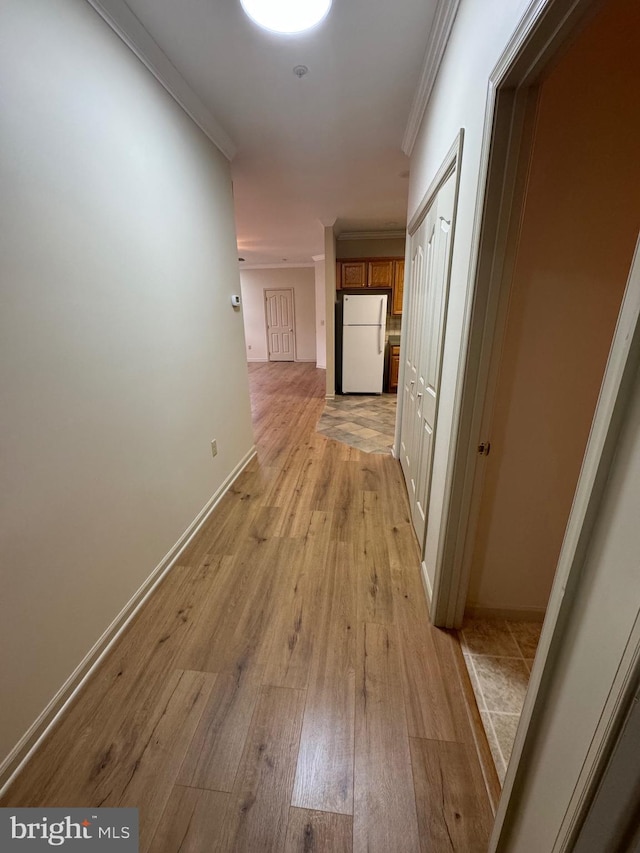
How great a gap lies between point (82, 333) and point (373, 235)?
→ 16.8 ft

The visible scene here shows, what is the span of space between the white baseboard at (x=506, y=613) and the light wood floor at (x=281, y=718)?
8.6 inches

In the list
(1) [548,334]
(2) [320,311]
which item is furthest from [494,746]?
(2) [320,311]

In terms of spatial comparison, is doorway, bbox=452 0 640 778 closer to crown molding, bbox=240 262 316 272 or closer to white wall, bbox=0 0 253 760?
white wall, bbox=0 0 253 760

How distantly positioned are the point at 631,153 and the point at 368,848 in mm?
2222

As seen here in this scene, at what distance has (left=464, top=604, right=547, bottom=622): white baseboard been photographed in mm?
1570

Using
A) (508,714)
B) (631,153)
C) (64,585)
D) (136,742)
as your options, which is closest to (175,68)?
(631,153)

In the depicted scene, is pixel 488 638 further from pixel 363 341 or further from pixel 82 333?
pixel 363 341

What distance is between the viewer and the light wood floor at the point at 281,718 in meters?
0.96

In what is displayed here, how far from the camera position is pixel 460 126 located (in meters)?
1.28

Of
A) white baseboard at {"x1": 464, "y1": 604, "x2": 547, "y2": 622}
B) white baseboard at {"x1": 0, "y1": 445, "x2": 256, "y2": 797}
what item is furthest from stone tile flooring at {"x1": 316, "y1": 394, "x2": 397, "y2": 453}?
white baseboard at {"x1": 0, "y1": 445, "x2": 256, "y2": 797}

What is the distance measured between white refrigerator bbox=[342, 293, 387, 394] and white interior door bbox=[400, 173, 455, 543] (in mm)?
2457

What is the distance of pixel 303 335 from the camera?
8.75 m

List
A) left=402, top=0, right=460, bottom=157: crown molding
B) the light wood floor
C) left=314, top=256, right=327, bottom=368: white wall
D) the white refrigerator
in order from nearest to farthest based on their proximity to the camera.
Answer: the light wood floor
left=402, top=0, right=460, bottom=157: crown molding
the white refrigerator
left=314, top=256, right=327, bottom=368: white wall

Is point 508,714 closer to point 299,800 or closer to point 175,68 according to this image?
point 299,800
